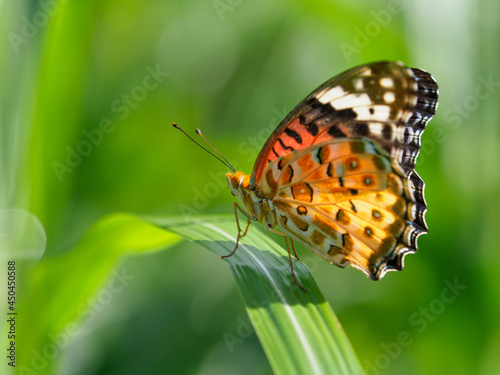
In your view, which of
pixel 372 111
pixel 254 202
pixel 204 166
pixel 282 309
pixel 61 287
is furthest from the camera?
pixel 204 166

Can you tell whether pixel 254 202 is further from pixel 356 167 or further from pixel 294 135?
pixel 356 167

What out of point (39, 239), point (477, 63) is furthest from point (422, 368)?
point (39, 239)

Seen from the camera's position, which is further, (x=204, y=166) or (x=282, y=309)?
(x=204, y=166)

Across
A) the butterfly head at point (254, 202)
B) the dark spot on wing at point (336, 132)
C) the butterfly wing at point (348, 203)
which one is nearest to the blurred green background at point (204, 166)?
the butterfly head at point (254, 202)

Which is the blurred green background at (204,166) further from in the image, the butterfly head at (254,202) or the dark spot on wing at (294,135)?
the dark spot on wing at (294,135)

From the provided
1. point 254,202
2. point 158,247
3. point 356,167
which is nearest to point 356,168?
point 356,167

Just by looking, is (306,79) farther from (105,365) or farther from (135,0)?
(105,365)
